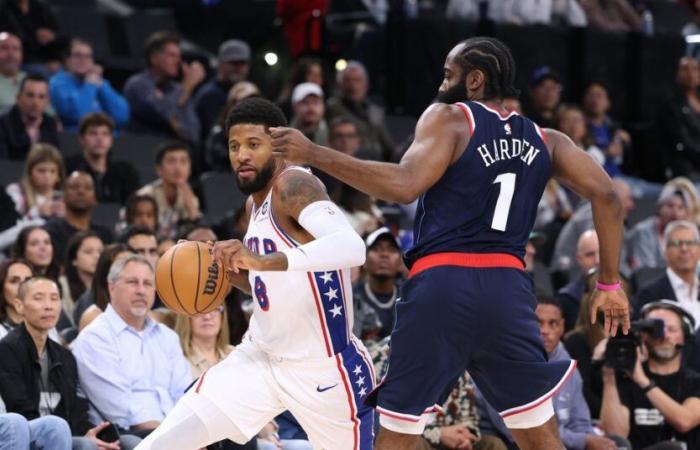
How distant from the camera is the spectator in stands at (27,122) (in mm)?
12383

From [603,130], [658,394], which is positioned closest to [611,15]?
[603,130]

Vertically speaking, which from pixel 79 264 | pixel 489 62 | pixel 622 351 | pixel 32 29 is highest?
pixel 32 29

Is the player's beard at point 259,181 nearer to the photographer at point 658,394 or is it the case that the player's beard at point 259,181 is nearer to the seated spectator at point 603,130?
the photographer at point 658,394

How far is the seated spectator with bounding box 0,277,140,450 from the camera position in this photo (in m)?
8.34

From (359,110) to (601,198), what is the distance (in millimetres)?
7909

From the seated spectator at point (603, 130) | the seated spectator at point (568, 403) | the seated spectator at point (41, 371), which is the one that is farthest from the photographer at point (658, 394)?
the seated spectator at point (603, 130)

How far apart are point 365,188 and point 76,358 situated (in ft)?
11.5

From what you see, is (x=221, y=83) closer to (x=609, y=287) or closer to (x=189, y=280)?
(x=189, y=280)

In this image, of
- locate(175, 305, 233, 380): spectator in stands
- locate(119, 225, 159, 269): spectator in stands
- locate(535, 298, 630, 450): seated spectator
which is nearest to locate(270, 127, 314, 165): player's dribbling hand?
locate(175, 305, 233, 380): spectator in stands

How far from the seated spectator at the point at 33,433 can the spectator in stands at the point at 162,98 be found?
19.5ft

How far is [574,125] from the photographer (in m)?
14.3

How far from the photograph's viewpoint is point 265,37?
15953mm

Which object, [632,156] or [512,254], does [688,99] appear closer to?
[632,156]

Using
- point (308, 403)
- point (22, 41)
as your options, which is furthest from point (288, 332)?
point (22, 41)
